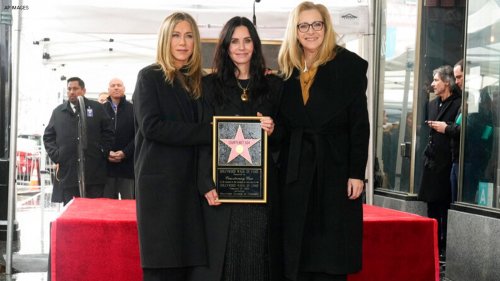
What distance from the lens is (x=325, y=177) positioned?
4.05 meters

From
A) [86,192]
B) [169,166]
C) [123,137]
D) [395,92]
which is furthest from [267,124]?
[395,92]

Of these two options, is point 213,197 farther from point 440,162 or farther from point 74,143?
point 440,162

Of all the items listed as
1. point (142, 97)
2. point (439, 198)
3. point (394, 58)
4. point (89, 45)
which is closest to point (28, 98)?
point (89, 45)

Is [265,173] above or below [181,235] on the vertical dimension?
above

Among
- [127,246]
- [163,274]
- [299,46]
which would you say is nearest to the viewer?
[163,274]

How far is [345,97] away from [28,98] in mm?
16745

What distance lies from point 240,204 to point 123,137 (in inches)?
198

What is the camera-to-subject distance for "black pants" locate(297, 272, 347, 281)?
4.06 m

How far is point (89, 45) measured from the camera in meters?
12.9

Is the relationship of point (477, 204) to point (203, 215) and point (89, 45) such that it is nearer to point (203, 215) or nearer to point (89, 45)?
point (203, 215)

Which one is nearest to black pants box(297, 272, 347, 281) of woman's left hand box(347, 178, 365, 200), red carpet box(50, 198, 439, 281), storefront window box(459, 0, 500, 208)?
woman's left hand box(347, 178, 365, 200)

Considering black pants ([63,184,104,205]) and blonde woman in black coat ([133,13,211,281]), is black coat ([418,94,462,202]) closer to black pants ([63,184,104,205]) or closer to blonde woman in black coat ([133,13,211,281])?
black pants ([63,184,104,205])

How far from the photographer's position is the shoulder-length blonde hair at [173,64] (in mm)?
4074

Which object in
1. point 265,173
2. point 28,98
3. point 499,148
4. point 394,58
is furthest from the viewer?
point 28,98
